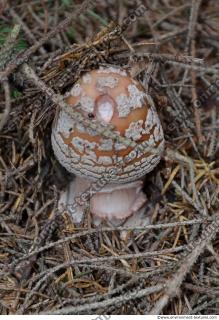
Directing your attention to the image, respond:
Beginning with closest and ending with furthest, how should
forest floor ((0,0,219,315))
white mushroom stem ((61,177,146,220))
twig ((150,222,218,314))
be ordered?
1. twig ((150,222,218,314))
2. forest floor ((0,0,219,315))
3. white mushroom stem ((61,177,146,220))

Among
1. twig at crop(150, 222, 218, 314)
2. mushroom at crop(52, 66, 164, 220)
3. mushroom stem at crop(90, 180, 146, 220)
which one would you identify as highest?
mushroom at crop(52, 66, 164, 220)

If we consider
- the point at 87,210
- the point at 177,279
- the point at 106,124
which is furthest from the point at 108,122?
the point at 177,279

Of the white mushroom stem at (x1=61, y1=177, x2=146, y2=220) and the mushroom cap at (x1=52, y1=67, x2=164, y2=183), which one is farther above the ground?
the mushroom cap at (x1=52, y1=67, x2=164, y2=183)

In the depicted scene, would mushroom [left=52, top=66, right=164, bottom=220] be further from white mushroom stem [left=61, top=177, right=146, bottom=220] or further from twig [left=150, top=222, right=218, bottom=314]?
twig [left=150, top=222, right=218, bottom=314]

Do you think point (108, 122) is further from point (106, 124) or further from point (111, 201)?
point (111, 201)

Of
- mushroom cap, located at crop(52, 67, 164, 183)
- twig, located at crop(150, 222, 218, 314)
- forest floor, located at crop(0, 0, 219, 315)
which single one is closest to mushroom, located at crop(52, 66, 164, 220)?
mushroom cap, located at crop(52, 67, 164, 183)

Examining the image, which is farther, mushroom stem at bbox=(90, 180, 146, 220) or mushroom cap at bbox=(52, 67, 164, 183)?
mushroom stem at bbox=(90, 180, 146, 220)

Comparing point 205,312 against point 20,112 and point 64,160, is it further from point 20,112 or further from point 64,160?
point 20,112

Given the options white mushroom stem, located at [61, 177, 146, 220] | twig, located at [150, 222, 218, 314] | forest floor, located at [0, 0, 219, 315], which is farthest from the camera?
white mushroom stem, located at [61, 177, 146, 220]
